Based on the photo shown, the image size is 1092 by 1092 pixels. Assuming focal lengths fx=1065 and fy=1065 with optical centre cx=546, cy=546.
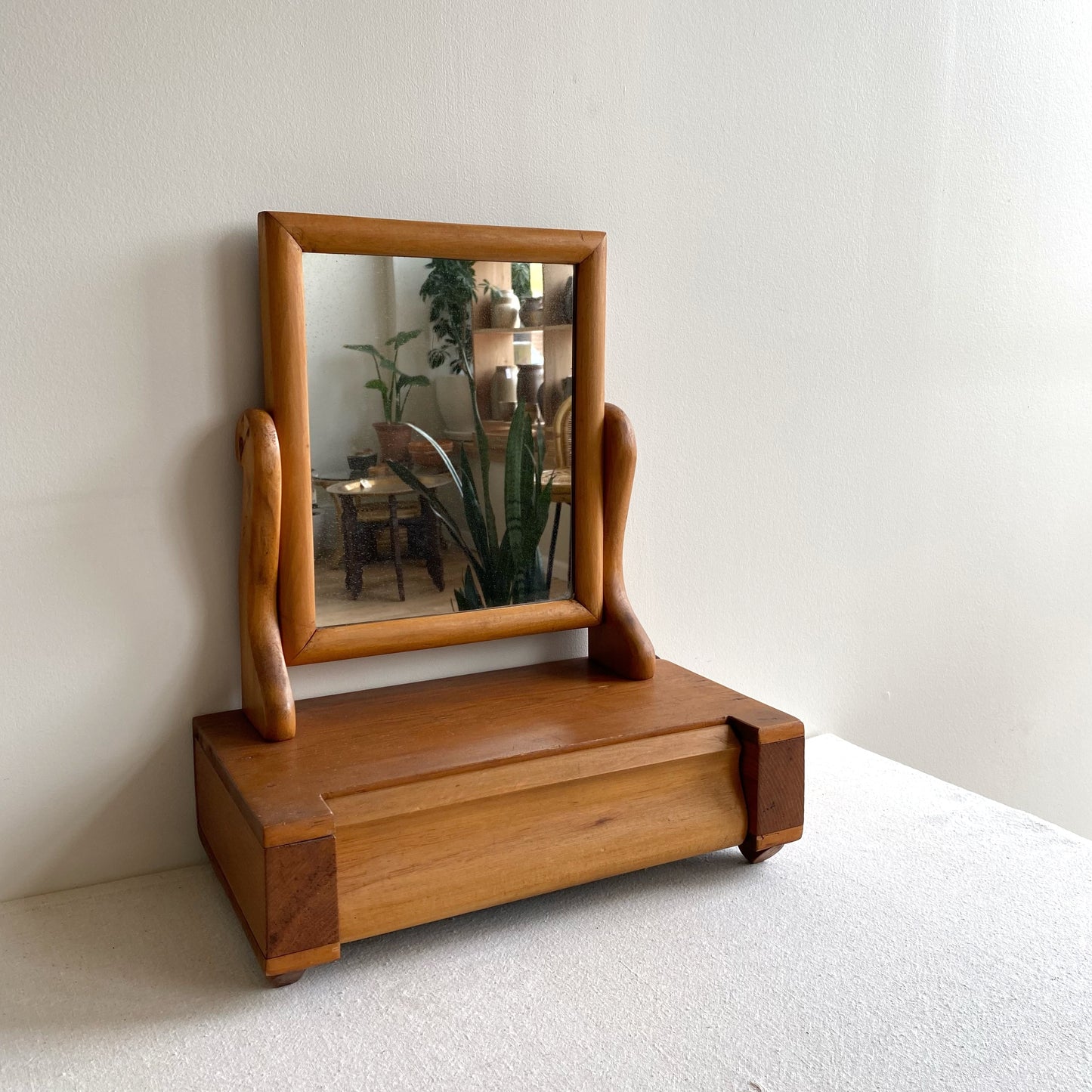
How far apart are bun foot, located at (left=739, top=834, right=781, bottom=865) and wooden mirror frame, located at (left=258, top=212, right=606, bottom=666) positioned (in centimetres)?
32

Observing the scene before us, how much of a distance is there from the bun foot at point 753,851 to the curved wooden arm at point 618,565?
0.22 meters

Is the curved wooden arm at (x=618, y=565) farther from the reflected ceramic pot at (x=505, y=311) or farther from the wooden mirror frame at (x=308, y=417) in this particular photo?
the reflected ceramic pot at (x=505, y=311)

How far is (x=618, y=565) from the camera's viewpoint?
132 cm

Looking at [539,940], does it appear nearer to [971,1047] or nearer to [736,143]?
[971,1047]

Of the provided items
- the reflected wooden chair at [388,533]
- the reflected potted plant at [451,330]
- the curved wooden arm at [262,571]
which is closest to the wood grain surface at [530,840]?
the curved wooden arm at [262,571]

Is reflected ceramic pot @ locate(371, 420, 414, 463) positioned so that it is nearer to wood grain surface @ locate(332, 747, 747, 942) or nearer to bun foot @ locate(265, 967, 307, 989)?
wood grain surface @ locate(332, 747, 747, 942)

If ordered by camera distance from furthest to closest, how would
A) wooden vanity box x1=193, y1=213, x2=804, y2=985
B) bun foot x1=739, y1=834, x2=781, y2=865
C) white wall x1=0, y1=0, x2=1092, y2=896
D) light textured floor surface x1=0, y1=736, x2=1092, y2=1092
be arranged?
1. bun foot x1=739, y1=834, x2=781, y2=865
2. white wall x1=0, y1=0, x2=1092, y2=896
3. wooden vanity box x1=193, y1=213, x2=804, y2=985
4. light textured floor surface x1=0, y1=736, x2=1092, y2=1092

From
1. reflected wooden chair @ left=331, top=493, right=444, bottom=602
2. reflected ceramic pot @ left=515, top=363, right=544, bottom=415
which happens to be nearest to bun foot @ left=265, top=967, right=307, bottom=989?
reflected wooden chair @ left=331, top=493, right=444, bottom=602

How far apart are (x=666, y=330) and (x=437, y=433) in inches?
14.3

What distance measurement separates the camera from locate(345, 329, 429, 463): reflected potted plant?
1.16m

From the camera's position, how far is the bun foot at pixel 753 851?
3.84 feet

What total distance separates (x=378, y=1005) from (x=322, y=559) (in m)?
0.46

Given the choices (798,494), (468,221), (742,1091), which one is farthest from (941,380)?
(742,1091)

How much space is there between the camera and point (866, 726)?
168 cm
